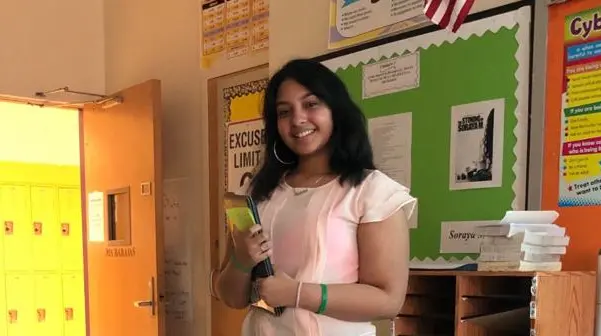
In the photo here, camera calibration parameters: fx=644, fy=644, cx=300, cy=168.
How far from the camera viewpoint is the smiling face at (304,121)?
3.94 feet

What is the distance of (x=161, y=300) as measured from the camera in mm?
2795

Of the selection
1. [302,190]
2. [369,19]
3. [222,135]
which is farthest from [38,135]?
[302,190]

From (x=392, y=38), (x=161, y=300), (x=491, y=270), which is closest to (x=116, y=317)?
(x=161, y=300)

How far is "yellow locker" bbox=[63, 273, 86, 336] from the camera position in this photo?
429cm

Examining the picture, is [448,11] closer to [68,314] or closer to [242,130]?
[242,130]

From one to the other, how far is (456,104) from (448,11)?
239 millimetres

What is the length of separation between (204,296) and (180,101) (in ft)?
3.05

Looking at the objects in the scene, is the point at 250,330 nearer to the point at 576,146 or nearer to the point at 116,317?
the point at 576,146

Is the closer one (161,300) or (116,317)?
(161,300)

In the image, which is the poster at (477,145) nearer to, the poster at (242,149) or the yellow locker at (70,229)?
the poster at (242,149)

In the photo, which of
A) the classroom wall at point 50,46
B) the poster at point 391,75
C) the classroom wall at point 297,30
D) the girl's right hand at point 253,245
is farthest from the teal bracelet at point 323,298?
the classroom wall at point 50,46

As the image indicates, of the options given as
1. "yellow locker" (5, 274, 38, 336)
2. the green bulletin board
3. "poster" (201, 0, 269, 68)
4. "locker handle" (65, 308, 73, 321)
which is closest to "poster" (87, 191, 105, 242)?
"poster" (201, 0, 269, 68)

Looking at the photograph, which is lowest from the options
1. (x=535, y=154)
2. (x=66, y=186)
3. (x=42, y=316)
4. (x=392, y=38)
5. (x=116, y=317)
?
(x=42, y=316)

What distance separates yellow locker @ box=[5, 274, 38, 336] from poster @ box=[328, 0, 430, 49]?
9.94 ft
